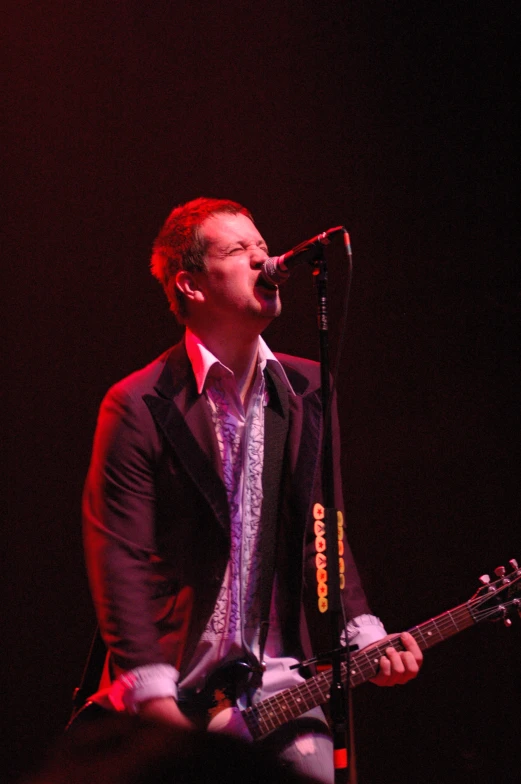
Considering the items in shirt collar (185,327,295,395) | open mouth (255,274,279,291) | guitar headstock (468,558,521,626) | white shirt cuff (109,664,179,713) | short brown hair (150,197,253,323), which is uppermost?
short brown hair (150,197,253,323)

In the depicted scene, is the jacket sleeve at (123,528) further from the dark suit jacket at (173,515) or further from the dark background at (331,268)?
the dark background at (331,268)

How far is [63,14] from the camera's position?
10.9ft

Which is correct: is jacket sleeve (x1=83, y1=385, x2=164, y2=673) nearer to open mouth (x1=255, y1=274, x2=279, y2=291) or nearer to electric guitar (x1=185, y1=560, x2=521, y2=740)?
electric guitar (x1=185, y1=560, x2=521, y2=740)

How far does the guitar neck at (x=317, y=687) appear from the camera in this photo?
2.34 meters

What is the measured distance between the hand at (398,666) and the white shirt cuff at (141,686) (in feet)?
1.95

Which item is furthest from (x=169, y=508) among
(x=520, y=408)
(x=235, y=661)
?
(x=520, y=408)

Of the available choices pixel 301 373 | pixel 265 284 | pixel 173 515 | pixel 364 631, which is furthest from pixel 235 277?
pixel 364 631

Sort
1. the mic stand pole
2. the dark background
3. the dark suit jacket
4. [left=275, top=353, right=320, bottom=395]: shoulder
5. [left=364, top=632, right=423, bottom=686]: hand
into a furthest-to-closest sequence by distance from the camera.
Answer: the dark background < [left=275, top=353, right=320, bottom=395]: shoulder < [left=364, top=632, right=423, bottom=686]: hand < the dark suit jacket < the mic stand pole

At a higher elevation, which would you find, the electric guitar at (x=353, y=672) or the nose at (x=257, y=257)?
the nose at (x=257, y=257)

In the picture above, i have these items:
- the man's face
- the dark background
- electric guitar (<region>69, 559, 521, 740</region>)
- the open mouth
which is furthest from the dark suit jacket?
the dark background

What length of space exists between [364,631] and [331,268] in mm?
1595

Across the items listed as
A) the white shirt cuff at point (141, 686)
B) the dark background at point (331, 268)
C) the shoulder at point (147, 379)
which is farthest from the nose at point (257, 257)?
the white shirt cuff at point (141, 686)

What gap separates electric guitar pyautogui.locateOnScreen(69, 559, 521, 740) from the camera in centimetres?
231

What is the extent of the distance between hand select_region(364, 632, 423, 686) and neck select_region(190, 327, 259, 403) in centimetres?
86
